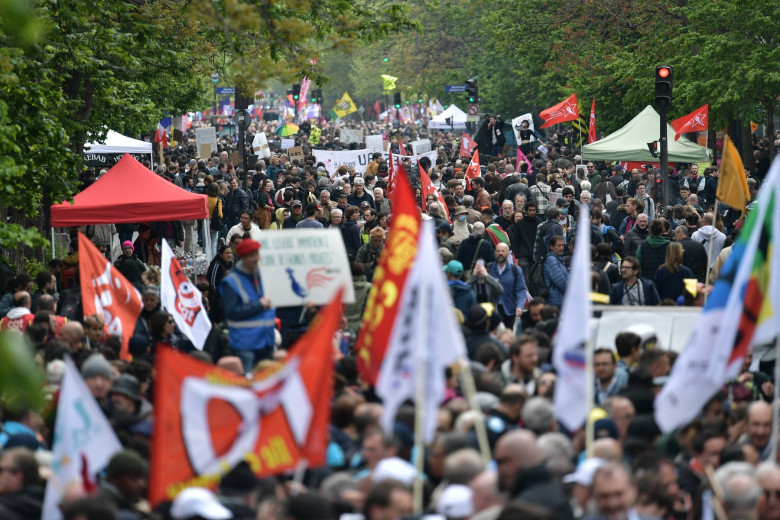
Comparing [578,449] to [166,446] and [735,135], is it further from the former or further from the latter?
[735,135]

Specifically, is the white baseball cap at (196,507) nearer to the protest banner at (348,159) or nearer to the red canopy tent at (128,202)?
the red canopy tent at (128,202)

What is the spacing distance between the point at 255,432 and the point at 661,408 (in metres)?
2.18

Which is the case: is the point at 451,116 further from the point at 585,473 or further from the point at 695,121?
the point at 585,473

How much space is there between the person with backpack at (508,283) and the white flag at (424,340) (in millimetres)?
7219

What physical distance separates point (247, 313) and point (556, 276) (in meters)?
4.08

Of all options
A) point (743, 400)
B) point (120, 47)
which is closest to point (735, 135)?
point (120, 47)

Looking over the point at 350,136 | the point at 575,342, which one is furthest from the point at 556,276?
the point at 350,136

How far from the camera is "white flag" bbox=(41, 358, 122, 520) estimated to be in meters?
6.41

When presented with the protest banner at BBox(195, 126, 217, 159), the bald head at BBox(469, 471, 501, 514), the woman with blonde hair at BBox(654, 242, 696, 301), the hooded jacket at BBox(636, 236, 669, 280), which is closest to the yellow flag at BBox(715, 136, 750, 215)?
the woman with blonde hair at BBox(654, 242, 696, 301)

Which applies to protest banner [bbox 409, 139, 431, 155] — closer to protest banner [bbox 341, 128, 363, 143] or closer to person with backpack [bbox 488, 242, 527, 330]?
protest banner [bbox 341, 128, 363, 143]

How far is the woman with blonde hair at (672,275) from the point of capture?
1324 centimetres

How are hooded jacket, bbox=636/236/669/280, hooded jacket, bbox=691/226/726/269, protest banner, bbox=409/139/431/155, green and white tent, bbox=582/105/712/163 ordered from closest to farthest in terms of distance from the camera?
hooded jacket, bbox=636/236/669/280 < hooded jacket, bbox=691/226/726/269 < green and white tent, bbox=582/105/712/163 < protest banner, bbox=409/139/431/155

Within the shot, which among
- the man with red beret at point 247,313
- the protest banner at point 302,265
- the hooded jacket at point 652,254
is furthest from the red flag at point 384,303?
the hooded jacket at point 652,254

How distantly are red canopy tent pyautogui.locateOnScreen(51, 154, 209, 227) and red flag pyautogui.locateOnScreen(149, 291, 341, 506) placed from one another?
10476 mm
